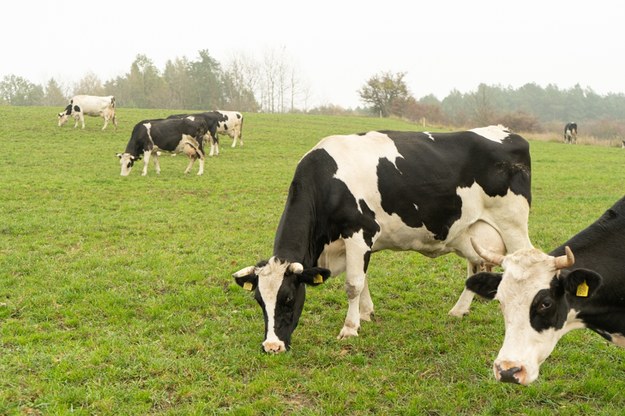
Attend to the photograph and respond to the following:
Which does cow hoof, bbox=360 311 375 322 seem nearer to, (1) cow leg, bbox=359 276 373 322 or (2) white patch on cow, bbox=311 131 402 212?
(1) cow leg, bbox=359 276 373 322

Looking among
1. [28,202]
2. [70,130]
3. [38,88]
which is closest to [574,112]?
[38,88]

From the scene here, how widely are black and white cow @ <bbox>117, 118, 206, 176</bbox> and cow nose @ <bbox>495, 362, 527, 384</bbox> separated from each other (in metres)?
17.6

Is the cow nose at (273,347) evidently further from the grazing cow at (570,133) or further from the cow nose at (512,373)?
the grazing cow at (570,133)

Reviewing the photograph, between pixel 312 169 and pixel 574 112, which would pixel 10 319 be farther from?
pixel 574 112

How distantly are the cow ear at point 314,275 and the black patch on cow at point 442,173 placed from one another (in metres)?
1.37

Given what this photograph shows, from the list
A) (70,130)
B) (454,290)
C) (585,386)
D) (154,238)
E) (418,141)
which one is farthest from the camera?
(70,130)

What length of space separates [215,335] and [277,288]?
4.13 ft

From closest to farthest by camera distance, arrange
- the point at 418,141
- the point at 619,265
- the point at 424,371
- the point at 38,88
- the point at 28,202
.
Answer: the point at 619,265 < the point at 424,371 < the point at 418,141 < the point at 28,202 < the point at 38,88

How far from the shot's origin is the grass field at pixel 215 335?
4.93 meters

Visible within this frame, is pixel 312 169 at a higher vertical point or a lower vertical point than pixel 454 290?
higher

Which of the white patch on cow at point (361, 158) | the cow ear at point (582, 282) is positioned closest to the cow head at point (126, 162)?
the white patch on cow at point (361, 158)

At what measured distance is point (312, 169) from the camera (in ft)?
21.9

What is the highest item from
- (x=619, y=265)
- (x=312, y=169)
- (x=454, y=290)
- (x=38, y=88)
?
(x=38, y=88)

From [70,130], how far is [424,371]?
30018 mm
